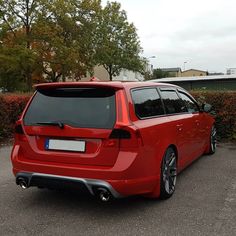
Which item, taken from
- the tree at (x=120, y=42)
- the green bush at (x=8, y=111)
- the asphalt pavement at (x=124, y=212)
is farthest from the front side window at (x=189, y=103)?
the tree at (x=120, y=42)

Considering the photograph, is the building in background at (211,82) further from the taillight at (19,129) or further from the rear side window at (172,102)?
the taillight at (19,129)

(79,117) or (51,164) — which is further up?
(79,117)

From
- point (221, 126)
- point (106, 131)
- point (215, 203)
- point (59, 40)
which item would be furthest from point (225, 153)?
point (59, 40)

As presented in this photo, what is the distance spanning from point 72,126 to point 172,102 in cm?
210

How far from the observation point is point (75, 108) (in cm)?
486

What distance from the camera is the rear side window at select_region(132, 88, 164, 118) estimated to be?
5047 mm

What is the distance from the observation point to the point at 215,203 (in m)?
5.22

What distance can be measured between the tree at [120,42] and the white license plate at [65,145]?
4422 cm

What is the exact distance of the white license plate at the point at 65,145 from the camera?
15.4 feet

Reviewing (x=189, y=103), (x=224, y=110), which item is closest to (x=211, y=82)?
(x=224, y=110)

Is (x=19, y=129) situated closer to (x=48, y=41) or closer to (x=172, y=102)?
(x=172, y=102)

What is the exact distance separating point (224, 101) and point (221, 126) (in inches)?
25.2

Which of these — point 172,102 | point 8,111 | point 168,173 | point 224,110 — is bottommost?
point 168,173

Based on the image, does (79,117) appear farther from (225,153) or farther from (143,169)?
(225,153)
